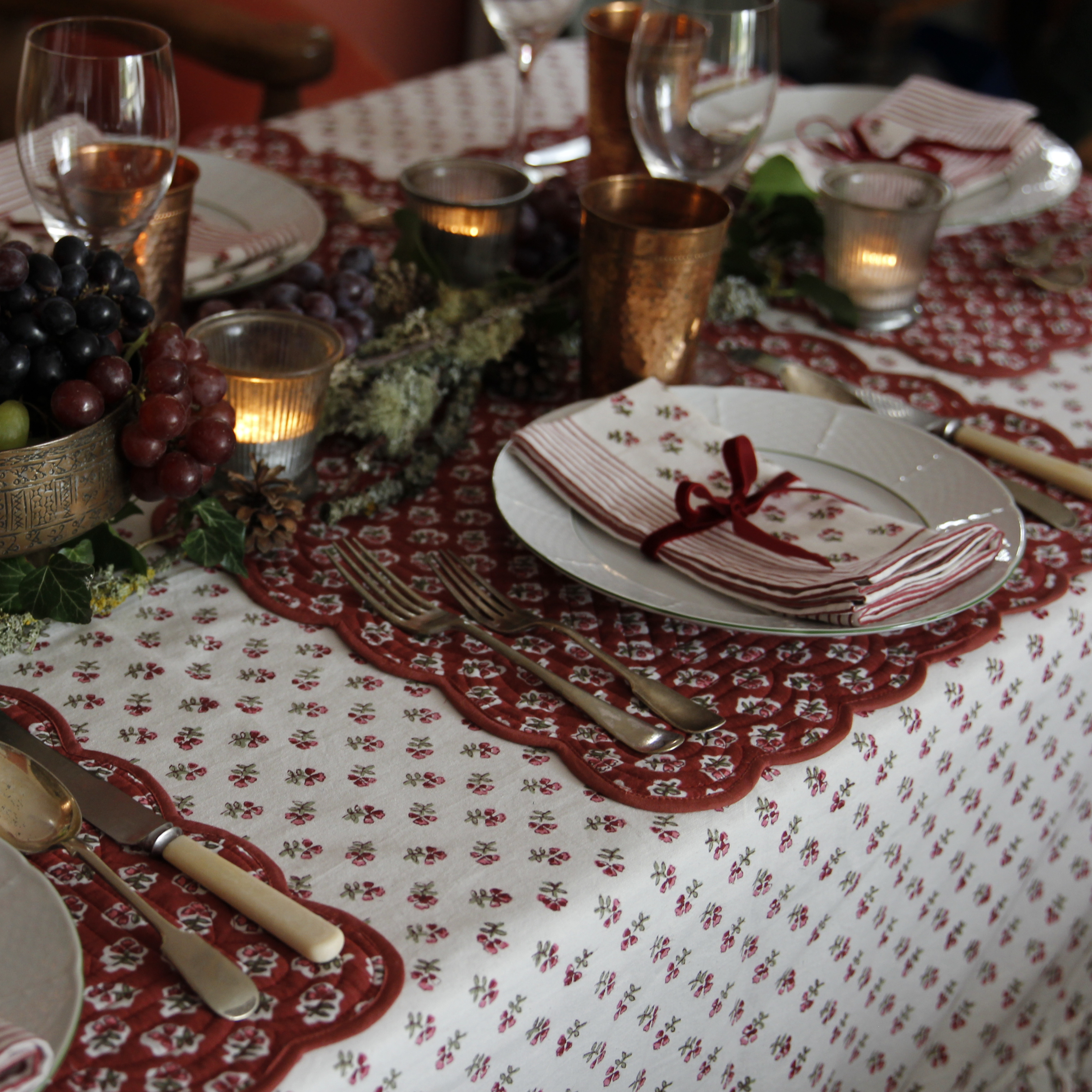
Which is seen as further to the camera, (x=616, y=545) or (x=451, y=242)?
(x=451, y=242)

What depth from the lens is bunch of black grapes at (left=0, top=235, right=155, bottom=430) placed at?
1.97 feet

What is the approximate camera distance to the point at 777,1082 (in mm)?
710

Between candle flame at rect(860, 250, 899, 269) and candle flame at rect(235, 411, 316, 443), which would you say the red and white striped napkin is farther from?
candle flame at rect(235, 411, 316, 443)

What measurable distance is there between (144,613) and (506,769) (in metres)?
0.26

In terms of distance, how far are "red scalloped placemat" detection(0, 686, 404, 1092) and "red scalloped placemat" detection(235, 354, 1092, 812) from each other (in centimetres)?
15

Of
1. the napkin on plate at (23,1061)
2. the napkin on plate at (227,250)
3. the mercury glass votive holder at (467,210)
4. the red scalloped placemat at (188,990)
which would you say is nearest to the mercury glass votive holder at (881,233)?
the mercury glass votive holder at (467,210)

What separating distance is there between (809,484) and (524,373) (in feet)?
0.87

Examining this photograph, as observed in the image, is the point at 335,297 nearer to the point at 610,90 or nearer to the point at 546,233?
the point at 546,233

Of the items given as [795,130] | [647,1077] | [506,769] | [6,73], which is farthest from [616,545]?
[6,73]

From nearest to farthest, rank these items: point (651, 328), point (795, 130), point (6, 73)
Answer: point (651, 328) < point (795, 130) < point (6, 73)

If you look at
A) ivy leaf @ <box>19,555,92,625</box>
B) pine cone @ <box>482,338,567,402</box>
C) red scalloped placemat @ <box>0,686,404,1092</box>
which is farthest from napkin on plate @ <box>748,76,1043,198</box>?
Answer: red scalloped placemat @ <box>0,686,404,1092</box>

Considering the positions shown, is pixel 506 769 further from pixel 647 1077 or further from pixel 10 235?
pixel 10 235

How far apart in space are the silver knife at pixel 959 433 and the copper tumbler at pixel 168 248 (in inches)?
19.4

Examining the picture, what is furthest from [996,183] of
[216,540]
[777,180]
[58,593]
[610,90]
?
[58,593]
